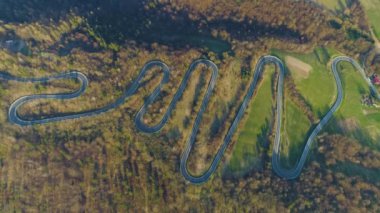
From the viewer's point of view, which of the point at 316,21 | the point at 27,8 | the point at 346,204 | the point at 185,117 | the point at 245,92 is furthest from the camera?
the point at 316,21

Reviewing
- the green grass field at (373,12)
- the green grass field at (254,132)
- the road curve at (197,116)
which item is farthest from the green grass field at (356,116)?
the green grass field at (373,12)

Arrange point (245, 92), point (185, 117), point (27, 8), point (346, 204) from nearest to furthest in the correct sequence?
point (346, 204) → point (185, 117) → point (245, 92) → point (27, 8)

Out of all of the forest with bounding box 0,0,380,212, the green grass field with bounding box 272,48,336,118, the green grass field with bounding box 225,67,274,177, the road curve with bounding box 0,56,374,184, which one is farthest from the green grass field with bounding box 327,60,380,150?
the green grass field with bounding box 225,67,274,177

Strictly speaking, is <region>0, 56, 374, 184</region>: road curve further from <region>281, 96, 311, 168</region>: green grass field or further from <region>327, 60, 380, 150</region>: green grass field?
<region>327, 60, 380, 150</region>: green grass field

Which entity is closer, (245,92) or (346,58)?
(245,92)

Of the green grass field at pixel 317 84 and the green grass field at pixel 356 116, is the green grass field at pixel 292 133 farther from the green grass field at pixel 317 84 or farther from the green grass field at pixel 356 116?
the green grass field at pixel 356 116

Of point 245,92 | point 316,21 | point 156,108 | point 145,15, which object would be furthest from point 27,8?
point 316,21

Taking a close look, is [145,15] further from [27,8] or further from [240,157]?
[240,157]

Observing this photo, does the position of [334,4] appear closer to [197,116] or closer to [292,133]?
[292,133]
